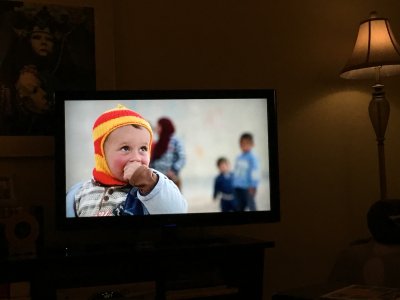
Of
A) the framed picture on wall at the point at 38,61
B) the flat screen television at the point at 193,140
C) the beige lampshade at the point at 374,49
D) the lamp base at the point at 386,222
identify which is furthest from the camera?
the beige lampshade at the point at 374,49

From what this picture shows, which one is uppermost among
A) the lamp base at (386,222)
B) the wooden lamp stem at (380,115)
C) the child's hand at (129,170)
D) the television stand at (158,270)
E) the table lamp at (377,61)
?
the table lamp at (377,61)

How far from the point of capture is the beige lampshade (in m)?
2.57

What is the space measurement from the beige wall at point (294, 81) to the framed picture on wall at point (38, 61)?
131 mm

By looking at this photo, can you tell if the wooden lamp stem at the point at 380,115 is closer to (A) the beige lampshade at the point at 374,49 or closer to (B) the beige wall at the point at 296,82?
(A) the beige lampshade at the point at 374,49

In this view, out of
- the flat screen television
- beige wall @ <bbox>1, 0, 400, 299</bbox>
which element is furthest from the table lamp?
the flat screen television

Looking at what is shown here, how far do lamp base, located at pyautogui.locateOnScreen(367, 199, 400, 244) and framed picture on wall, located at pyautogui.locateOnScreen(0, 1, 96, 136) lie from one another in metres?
1.38

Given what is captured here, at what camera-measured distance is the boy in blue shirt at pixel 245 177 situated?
7.56 feet

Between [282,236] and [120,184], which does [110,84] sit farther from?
[282,236]

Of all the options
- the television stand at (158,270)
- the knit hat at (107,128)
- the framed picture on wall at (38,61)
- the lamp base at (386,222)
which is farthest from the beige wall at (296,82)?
the lamp base at (386,222)

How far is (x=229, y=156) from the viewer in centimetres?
231

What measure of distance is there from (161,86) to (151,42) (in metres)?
0.23

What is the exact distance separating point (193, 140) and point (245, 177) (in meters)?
0.28

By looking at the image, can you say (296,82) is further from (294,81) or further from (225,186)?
(225,186)

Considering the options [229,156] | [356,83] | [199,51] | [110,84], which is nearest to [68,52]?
[110,84]
